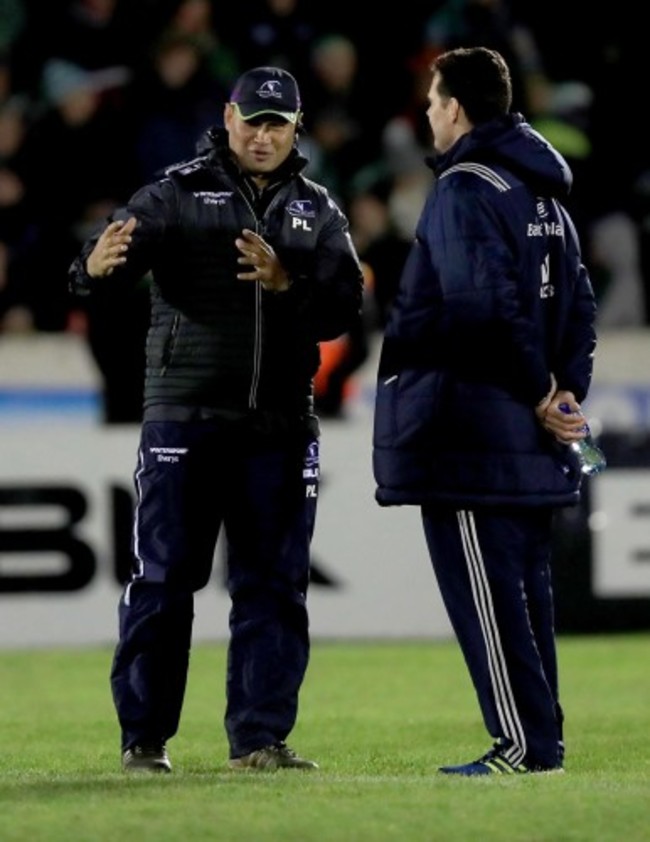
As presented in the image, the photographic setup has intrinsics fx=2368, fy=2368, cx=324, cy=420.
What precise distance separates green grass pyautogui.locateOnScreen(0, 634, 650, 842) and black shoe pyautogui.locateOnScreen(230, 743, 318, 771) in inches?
2.8

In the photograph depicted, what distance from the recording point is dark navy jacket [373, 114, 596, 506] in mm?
6500

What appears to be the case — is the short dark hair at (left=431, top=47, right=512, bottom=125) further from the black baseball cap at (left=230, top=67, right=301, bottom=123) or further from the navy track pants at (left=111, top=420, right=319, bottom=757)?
the navy track pants at (left=111, top=420, right=319, bottom=757)

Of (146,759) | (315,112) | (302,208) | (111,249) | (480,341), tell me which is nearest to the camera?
(480,341)

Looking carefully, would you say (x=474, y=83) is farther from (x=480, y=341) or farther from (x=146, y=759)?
(x=146, y=759)

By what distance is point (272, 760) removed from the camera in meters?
6.90

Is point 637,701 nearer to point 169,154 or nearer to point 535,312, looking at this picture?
point 535,312

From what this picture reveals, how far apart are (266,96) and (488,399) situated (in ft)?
3.72

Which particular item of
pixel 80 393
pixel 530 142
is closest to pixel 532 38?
pixel 80 393

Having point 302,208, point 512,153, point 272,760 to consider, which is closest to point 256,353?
point 302,208

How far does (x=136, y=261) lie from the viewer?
683 cm

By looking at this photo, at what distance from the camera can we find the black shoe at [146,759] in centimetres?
686

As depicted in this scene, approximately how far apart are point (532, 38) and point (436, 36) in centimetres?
64

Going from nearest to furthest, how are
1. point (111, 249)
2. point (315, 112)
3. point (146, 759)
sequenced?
point (111, 249)
point (146, 759)
point (315, 112)

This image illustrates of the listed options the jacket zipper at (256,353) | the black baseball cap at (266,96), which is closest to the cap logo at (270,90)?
the black baseball cap at (266,96)
